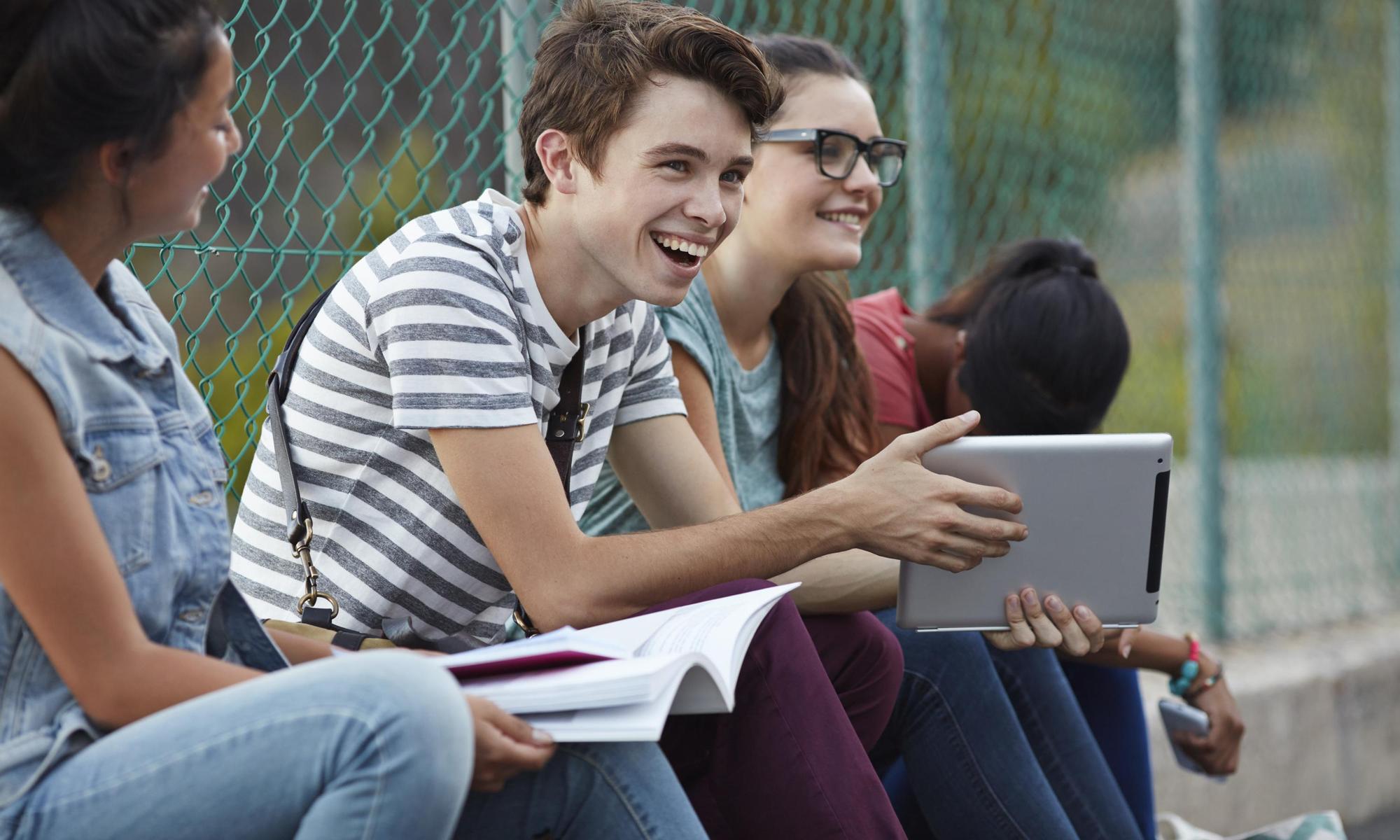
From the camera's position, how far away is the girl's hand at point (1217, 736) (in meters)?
2.76

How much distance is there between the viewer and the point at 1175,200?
15.9ft

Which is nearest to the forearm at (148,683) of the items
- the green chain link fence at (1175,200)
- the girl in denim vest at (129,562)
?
the girl in denim vest at (129,562)

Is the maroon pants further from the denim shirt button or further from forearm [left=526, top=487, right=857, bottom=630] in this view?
the denim shirt button

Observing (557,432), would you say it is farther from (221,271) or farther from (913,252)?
(221,271)

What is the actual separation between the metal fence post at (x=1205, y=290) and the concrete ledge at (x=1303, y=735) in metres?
0.31

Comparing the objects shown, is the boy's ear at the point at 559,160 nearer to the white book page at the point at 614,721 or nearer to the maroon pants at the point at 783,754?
the maroon pants at the point at 783,754

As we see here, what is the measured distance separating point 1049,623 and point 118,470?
1.34 m

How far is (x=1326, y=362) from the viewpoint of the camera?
17.5 ft

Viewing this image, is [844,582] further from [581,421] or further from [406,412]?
[406,412]

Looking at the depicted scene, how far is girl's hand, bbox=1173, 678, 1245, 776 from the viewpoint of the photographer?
2.76 metres

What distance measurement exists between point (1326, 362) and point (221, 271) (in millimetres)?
4151

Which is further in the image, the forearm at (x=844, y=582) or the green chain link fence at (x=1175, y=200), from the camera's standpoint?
the green chain link fence at (x=1175, y=200)

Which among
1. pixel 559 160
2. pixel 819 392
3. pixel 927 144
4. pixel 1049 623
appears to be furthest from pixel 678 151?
pixel 927 144

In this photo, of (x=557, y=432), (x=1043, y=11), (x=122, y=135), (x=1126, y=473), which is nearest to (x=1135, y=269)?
(x=1043, y=11)
